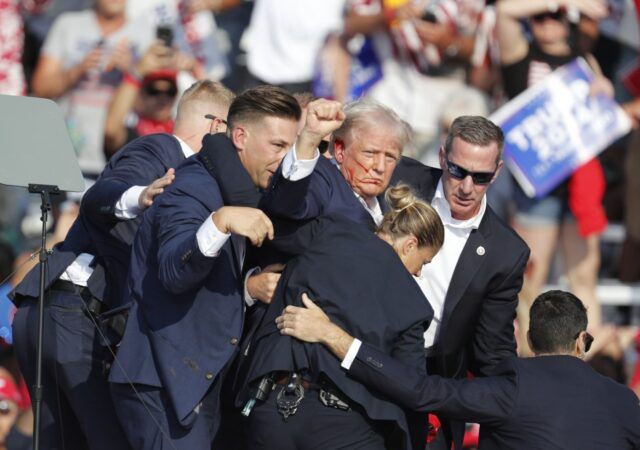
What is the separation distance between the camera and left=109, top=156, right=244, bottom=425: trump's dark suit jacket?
16.0ft

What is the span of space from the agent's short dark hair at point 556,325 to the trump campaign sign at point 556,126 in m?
3.49

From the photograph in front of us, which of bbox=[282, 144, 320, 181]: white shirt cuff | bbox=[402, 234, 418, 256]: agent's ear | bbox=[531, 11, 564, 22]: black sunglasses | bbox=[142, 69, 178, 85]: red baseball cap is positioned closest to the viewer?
bbox=[282, 144, 320, 181]: white shirt cuff

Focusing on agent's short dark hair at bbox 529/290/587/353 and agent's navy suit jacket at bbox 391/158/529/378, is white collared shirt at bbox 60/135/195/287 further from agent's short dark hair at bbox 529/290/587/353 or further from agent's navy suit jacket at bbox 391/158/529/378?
agent's short dark hair at bbox 529/290/587/353

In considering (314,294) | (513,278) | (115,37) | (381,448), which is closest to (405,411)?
(381,448)

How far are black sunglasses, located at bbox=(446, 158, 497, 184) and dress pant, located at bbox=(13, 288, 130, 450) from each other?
64.9 inches

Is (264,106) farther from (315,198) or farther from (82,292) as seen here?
(82,292)

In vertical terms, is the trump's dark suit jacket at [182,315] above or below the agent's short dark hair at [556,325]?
above

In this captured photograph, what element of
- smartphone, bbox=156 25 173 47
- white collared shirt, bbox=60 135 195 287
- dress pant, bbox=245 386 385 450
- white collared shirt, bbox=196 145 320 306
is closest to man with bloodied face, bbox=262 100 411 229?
white collared shirt, bbox=196 145 320 306

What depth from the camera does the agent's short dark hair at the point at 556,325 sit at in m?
5.18

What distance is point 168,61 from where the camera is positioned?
8820 mm

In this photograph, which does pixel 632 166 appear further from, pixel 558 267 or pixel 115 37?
pixel 115 37

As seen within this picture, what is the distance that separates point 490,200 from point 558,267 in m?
0.65

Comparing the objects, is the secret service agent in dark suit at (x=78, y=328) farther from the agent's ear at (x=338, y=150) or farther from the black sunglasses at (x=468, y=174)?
the black sunglasses at (x=468, y=174)

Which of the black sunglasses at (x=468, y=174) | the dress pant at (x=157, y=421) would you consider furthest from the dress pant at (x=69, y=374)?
the black sunglasses at (x=468, y=174)
